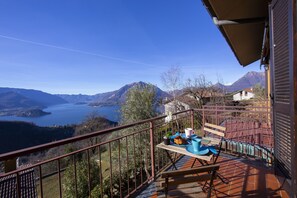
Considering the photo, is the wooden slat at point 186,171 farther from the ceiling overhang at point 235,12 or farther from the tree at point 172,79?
the tree at point 172,79

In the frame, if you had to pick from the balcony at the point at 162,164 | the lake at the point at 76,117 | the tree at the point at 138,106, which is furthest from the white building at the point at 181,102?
the balcony at the point at 162,164

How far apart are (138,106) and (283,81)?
12472mm

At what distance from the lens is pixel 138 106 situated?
1409 centimetres

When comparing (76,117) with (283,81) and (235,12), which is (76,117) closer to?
(235,12)

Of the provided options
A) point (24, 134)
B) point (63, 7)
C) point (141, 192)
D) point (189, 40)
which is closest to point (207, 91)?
point (189, 40)

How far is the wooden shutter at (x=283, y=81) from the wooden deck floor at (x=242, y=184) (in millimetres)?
439

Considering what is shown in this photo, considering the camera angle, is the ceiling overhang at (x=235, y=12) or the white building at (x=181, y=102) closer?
the ceiling overhang at (x=235, y=12)

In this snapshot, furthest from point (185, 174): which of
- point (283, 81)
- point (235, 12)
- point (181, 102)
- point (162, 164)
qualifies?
point (181, 102)

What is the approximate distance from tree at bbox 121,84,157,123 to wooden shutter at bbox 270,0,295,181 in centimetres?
1200

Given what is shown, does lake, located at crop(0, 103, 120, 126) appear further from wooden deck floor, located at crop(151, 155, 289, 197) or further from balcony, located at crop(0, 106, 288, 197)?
wooden deck floor, located at crop(151, 155, 289, 197)

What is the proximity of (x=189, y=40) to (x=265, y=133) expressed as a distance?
14238 millimetres

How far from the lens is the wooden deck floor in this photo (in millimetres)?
1979

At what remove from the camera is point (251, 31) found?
436 centimetres

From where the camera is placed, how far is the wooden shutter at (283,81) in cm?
158
